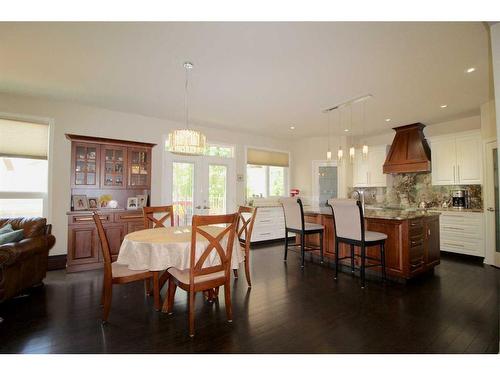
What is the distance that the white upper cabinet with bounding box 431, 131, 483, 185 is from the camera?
443 cm

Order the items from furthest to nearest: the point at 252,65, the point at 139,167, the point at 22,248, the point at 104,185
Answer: the point at 139,167
the point at 104,185
the point at 252,65
the point at 22,248

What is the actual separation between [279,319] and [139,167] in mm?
3567

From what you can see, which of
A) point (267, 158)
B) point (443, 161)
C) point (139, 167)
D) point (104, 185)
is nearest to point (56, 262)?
point (104, 185)

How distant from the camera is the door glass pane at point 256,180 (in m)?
6.19

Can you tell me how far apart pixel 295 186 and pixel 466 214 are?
370 cm

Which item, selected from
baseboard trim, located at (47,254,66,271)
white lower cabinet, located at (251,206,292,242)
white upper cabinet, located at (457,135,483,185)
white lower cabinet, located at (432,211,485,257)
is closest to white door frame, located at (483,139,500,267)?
white lower cabinet, located at (432,211,485,257)

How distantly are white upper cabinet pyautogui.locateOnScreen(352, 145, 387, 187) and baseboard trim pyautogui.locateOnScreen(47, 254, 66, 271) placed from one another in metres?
6.54

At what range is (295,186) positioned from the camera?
688 centimetres

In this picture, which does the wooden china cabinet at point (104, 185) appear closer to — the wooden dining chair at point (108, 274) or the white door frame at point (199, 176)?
the white door frame at point (199, 176)

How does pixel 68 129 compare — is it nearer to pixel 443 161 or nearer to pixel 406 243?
pixel 406 243

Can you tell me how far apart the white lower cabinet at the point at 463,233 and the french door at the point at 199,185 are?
4404 millimetres

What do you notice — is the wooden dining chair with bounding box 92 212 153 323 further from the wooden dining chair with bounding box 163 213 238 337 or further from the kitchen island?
the kitchen island

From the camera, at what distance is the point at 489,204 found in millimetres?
4000
